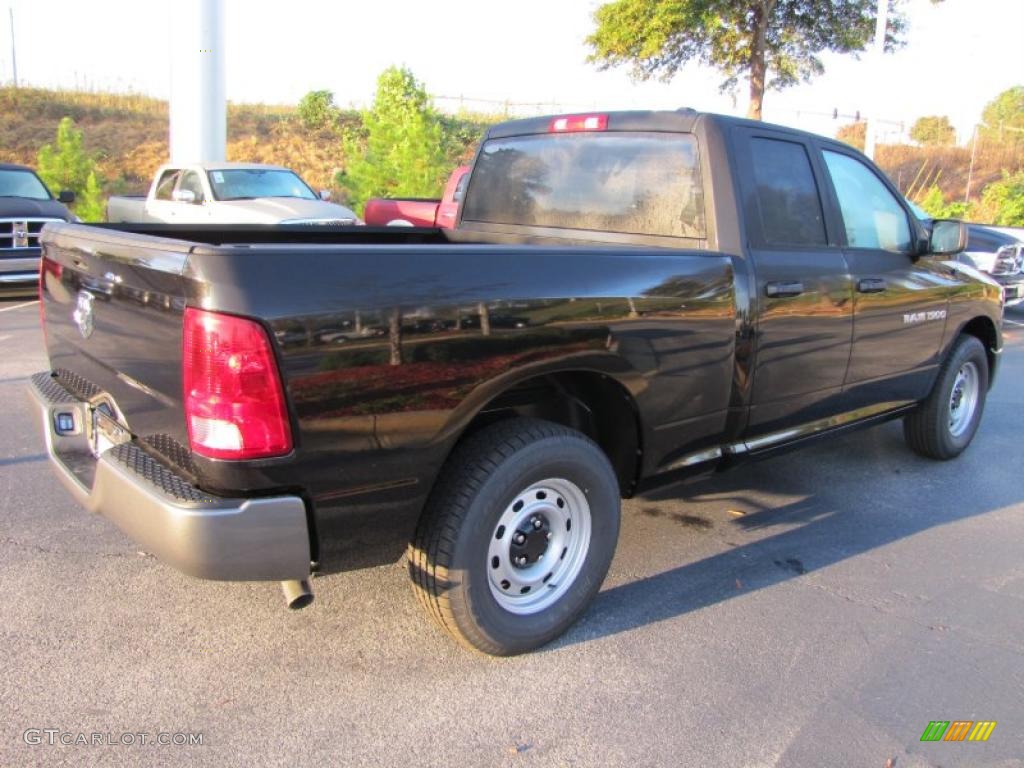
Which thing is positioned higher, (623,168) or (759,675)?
(623,168)

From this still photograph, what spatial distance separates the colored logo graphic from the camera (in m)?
2.66

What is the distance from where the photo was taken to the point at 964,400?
5.58m

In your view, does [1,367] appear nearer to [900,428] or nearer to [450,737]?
[450,737]

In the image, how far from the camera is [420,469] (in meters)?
2.59

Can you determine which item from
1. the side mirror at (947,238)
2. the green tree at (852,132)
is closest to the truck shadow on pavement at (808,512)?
the side mirror at (947,238)

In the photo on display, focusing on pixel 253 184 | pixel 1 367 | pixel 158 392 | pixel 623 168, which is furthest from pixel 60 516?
pixel 253 184

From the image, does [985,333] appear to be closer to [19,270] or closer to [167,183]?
[19,270]

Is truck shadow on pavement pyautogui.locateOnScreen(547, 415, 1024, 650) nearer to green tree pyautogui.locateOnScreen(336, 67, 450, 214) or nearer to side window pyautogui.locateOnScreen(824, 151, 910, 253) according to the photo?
side window pyautogui.locateOnScreen(824, 151, 910, 253)

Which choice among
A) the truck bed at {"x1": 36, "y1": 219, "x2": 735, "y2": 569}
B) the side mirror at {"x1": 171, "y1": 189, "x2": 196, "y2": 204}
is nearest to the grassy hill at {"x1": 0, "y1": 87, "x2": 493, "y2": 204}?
the side mirror at {"x1": 171, "y1": 189, "x2": 196, "y2": 204}

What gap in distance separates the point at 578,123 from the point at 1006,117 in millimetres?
56871

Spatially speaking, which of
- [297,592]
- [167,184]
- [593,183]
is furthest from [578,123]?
[167,184]

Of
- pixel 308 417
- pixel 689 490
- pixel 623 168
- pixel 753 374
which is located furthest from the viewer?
pixel 689 490

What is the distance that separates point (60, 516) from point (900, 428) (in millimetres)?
5696

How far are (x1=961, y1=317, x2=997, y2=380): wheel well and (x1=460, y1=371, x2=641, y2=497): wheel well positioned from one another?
312 centimetres
